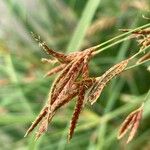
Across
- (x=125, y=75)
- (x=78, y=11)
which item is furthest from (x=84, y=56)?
(x=78, y=11)

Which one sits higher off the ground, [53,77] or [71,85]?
[71,85]

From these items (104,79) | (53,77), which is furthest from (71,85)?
(53,77)

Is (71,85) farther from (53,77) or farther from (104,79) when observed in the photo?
(53,77)

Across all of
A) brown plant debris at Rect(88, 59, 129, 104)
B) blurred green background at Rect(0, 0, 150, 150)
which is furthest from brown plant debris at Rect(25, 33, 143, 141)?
→ blurred green background at Rect(0, 0, 150, 150)

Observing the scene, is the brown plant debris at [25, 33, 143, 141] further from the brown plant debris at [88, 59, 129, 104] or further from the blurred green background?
the blurred green background

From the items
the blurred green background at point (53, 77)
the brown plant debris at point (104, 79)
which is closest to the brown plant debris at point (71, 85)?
the brown plant debris at point (104, 79)

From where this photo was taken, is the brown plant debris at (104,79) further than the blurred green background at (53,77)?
No

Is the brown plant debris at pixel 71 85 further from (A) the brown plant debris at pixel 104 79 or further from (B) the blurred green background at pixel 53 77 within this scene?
(B) the blurred green background at pixel 53 77

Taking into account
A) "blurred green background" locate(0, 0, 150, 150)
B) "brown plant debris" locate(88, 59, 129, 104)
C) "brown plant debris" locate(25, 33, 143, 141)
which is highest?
"brown plant debris" locate(25, 33, 143, 141)

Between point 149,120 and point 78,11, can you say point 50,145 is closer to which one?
point 149,120
